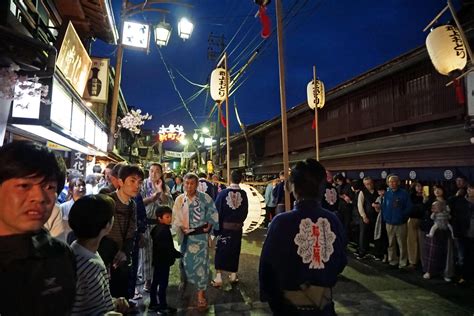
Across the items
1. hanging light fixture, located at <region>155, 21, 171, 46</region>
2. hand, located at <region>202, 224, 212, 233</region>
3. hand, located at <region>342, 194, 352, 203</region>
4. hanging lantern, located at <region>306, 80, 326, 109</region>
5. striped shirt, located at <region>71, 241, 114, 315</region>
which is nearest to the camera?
striped shirt, located at <region>71, 241, 114, 315</region>

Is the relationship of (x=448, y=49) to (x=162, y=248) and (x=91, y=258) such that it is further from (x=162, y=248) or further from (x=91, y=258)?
(x=91, y=258)

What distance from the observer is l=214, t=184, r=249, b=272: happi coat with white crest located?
726cm

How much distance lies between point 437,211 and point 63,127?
8.36 meters

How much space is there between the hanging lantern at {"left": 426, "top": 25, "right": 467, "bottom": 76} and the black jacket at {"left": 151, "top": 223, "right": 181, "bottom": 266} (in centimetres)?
661

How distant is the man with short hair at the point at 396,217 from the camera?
8328 millimetres

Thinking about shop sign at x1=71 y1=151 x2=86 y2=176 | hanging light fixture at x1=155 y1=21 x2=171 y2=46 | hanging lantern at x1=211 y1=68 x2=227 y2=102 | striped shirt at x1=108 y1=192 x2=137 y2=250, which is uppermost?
hanging light fixture at x1=155 y1=21 x2=171 y2=46

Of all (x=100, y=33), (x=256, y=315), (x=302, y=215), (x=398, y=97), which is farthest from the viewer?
(x=100, y=33)

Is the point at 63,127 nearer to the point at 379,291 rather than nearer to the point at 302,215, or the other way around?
the point at 302,215

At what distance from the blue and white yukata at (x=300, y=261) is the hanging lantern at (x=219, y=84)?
9565 mm

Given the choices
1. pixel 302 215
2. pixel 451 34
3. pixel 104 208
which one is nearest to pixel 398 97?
pixel 451 34

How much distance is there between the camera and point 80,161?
11.2 metres

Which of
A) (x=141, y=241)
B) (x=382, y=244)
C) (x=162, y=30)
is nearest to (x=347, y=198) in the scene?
(x=382, y=244)

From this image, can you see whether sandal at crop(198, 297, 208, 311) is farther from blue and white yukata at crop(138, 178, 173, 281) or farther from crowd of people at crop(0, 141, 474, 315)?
blue and white yukata at crop(138, 178, 173, 281)

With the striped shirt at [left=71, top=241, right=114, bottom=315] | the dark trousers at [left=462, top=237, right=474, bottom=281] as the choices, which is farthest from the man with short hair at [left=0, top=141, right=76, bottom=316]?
the dark trousers at [left=462, top=237, right=474, bottom=281]
